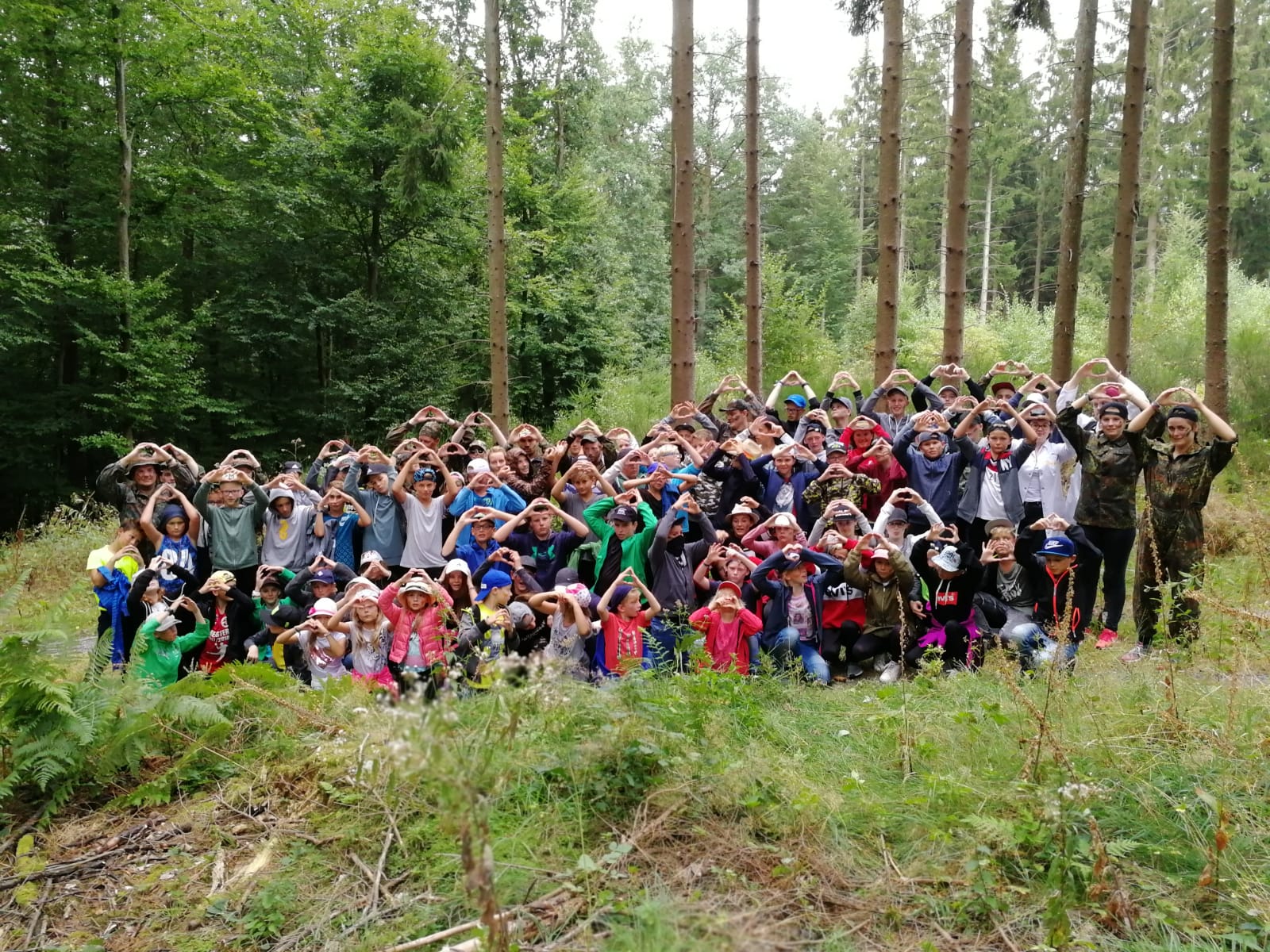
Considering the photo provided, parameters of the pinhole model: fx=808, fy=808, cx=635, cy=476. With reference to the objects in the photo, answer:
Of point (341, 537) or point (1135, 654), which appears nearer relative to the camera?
point (1135, 654)

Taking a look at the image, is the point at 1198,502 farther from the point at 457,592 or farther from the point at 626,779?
the point at 457,592

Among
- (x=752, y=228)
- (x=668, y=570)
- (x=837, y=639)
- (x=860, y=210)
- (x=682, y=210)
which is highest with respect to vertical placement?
(x=860, y=210)

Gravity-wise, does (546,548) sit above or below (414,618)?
above

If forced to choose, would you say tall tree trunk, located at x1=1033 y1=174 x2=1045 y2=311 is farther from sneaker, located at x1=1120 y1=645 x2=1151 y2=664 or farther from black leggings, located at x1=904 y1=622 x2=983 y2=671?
black leggings, located at x1=904 y1=622 x2=983 y2=671

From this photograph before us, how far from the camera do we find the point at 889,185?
1159 cm

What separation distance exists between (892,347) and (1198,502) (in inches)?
234

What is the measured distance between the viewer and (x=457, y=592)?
6.24m

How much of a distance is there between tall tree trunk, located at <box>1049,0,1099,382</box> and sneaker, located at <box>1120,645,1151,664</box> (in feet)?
24.9

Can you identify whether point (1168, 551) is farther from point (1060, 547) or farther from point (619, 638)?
point (619, 638)

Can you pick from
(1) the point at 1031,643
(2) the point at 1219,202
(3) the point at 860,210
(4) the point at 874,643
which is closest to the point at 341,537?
(4) the point at 874,643

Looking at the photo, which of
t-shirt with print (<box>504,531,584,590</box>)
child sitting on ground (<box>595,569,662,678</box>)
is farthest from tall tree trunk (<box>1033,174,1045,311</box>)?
child sitting on ground (<box>595,569,662,678</box>)

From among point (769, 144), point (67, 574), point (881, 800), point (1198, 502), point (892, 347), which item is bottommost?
point (67, 574)

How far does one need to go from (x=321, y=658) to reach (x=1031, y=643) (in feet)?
17.0

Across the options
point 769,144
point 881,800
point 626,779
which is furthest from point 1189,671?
point 769,144
